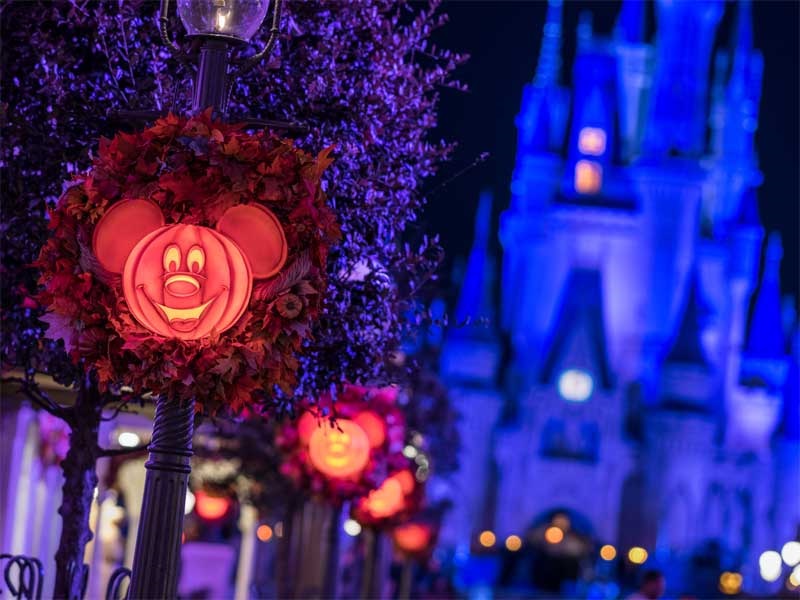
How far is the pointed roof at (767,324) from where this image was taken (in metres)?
80.8

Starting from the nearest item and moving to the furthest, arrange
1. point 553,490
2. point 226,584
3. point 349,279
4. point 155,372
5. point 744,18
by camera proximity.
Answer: point 155,372 < point 349,279 < point 226,584 < point 553,490 < point 744,18

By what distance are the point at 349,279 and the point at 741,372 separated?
242ft

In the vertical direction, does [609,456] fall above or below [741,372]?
below

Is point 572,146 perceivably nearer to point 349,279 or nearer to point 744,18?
point 744,18

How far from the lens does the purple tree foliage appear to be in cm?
787

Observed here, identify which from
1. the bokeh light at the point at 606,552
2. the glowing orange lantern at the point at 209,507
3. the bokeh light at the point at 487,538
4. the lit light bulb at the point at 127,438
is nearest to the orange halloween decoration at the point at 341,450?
the lit light bulb at the point at 127,438

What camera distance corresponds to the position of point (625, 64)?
8169cm

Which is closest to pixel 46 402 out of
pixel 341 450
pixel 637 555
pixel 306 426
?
pixel 341 450

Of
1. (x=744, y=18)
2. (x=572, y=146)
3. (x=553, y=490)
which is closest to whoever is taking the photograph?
(x=553, y=490)

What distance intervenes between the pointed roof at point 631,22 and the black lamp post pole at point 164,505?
77800 millimetres

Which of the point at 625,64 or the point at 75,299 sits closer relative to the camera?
the point at 75,299

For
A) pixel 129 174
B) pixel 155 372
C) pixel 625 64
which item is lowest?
pixel 155 372

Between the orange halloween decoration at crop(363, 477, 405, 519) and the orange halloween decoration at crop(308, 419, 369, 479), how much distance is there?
323 centimetres

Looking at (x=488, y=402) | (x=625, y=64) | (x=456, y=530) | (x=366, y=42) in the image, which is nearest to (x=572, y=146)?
(x=625, y=64)
